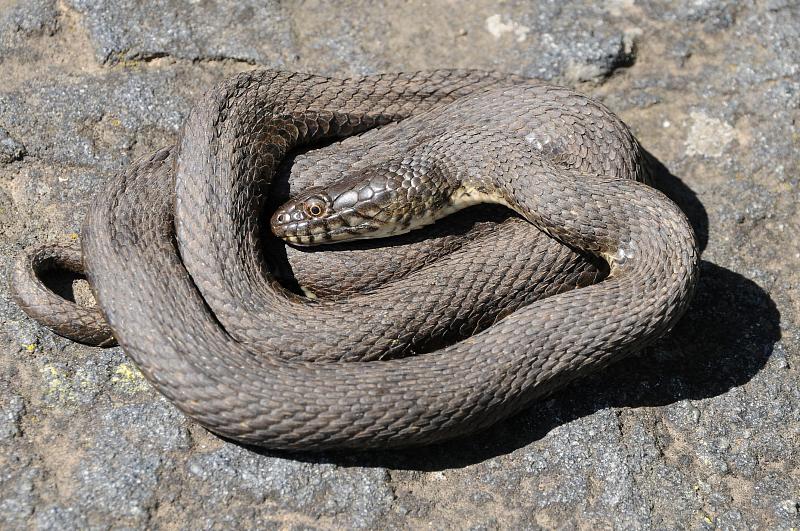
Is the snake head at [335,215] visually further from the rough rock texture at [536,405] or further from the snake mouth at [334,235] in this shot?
the rough rock texture at [536,405]

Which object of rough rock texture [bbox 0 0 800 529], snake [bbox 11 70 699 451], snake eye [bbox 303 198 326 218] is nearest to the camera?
snake [bbox 11 70 699 451]

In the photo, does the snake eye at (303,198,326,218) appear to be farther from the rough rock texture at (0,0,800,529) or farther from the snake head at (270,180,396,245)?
the rough rock texture at (0,0,800,529)

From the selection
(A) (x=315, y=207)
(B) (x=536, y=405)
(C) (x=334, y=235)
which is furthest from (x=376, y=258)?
(B) (x=536, y=405)

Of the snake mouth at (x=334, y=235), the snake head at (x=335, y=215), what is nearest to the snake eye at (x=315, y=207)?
the snake head at (x=335, y=215)

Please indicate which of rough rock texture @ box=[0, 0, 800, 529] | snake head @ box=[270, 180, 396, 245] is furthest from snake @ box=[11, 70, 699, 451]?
rough rock texture @ box=[0, 0, 800, 529]

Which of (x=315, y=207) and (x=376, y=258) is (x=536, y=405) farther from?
(x=315, y=207)

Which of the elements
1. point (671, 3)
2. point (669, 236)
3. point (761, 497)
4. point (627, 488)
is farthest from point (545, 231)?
point (671, 3)

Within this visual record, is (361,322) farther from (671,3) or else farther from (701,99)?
(671,3)
